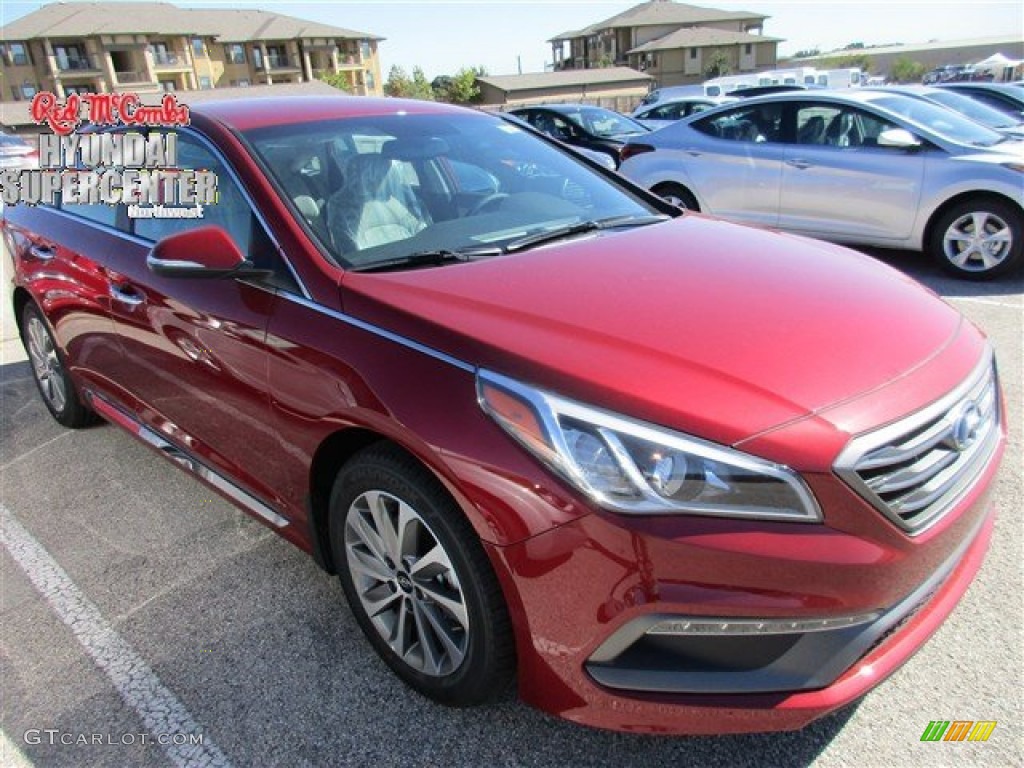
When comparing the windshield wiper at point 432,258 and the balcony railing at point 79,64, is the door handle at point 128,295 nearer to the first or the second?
the windshield wiper at point 432,258

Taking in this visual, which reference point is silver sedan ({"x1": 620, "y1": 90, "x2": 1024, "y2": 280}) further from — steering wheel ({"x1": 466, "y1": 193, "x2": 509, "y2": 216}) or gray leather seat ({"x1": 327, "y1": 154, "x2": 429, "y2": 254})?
gray leather seat ({"x1": 327, "y1": 154, "x2": 429, "y2": 254})

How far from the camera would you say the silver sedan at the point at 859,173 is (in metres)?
5.91

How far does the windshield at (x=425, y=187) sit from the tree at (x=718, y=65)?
67191mm

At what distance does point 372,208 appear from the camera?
257cm

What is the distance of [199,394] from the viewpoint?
2717mm

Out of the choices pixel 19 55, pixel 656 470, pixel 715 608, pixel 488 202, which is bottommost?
pixel 715 608

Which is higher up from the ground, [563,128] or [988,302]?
[563,128]

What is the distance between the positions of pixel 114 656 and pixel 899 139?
6.51 meters

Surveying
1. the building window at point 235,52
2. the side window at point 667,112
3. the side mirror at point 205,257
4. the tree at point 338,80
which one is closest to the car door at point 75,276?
the side mirror at point 205,257

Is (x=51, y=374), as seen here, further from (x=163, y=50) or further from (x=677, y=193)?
(x=163, y=50)

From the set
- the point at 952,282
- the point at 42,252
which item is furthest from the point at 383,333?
the point at 952,282

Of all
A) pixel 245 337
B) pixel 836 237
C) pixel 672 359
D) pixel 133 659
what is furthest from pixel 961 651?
pixel 836 237

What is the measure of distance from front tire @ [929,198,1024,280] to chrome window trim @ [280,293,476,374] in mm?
5656

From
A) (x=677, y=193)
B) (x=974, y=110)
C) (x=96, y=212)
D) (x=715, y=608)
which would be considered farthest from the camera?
(x=974, y=110)
